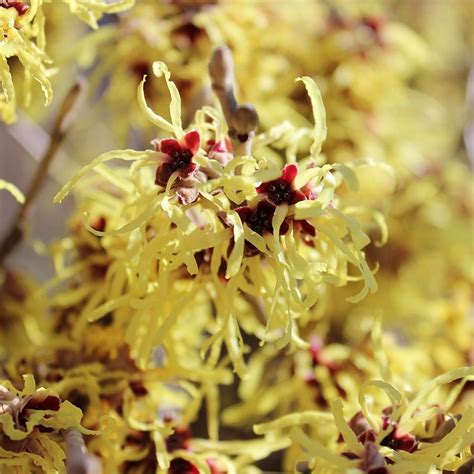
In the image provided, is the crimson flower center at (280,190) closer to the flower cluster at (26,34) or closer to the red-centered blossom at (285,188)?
the red-centered blossom at (285,188)

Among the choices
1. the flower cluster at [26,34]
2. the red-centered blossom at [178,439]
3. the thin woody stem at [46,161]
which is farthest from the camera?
the thin woody stem at [46,161]

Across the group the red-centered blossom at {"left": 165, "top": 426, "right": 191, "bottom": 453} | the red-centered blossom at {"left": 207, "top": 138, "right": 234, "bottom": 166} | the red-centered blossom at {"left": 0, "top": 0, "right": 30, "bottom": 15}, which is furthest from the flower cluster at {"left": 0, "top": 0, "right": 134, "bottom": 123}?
the red-centered blossom at {"left": 165, "top": 426, "right": 191, "bottom": 453}

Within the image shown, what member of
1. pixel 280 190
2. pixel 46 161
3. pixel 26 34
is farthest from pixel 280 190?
pixel 46 161

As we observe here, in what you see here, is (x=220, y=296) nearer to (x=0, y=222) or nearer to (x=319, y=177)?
(x=319, y=177)

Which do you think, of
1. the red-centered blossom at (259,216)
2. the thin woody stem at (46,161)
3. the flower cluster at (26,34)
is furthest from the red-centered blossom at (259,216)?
the thin woody stem at (46,161)

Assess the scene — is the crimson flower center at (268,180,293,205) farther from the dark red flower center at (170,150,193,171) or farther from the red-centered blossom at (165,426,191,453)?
the red-centered blossom at (165,426,191,453)
